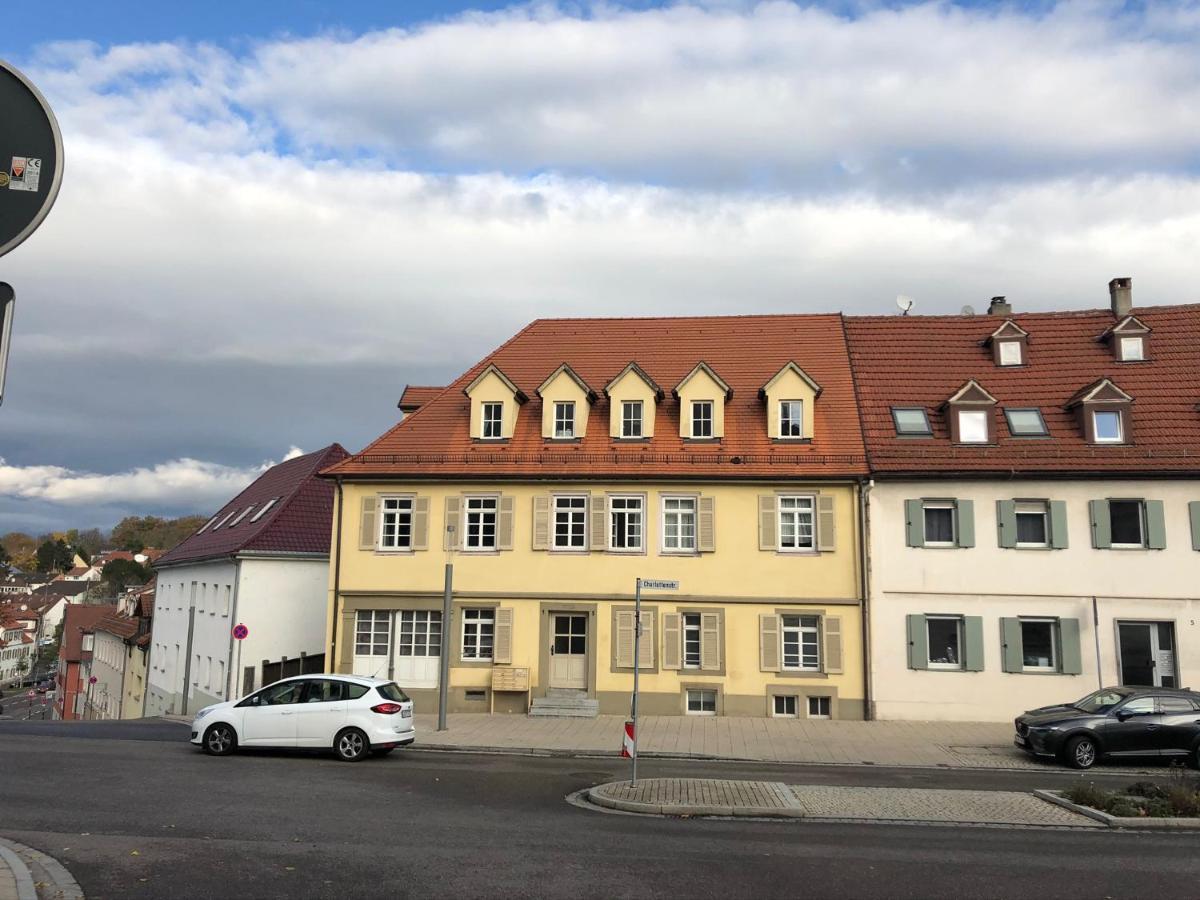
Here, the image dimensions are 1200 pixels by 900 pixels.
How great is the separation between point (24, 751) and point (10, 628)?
123512mm

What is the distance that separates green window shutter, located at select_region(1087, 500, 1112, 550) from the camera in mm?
23984

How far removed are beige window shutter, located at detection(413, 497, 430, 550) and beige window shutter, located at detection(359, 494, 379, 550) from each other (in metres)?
1.12

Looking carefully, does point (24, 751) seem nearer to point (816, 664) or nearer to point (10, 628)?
point (816, 664)

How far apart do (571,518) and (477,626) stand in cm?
381

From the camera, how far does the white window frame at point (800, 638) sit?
24.6 meters

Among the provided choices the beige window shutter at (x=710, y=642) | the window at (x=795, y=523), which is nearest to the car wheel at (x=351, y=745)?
the beige window shutter at (x=710, y=642)

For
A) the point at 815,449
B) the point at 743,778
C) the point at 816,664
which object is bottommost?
the point at 743,778

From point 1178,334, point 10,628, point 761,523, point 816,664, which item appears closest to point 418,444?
point 761,523

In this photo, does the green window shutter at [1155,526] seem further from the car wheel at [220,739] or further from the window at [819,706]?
the car wheel at [220,739]

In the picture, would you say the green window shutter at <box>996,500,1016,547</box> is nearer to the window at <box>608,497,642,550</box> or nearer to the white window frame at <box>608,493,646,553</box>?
the white window frame at <box>608,493,646,553</box>

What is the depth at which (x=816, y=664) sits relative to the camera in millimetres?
24609

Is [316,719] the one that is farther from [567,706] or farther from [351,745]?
[567,706]

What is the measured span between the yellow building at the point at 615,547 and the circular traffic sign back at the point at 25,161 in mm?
21946

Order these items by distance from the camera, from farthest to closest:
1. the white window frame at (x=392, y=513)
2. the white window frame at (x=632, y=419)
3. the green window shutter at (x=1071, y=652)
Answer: the white window frame at (x=632, y=419)
the white window frame at (x=392, y=513)
the green window shutter at (x=1071, y=652)
